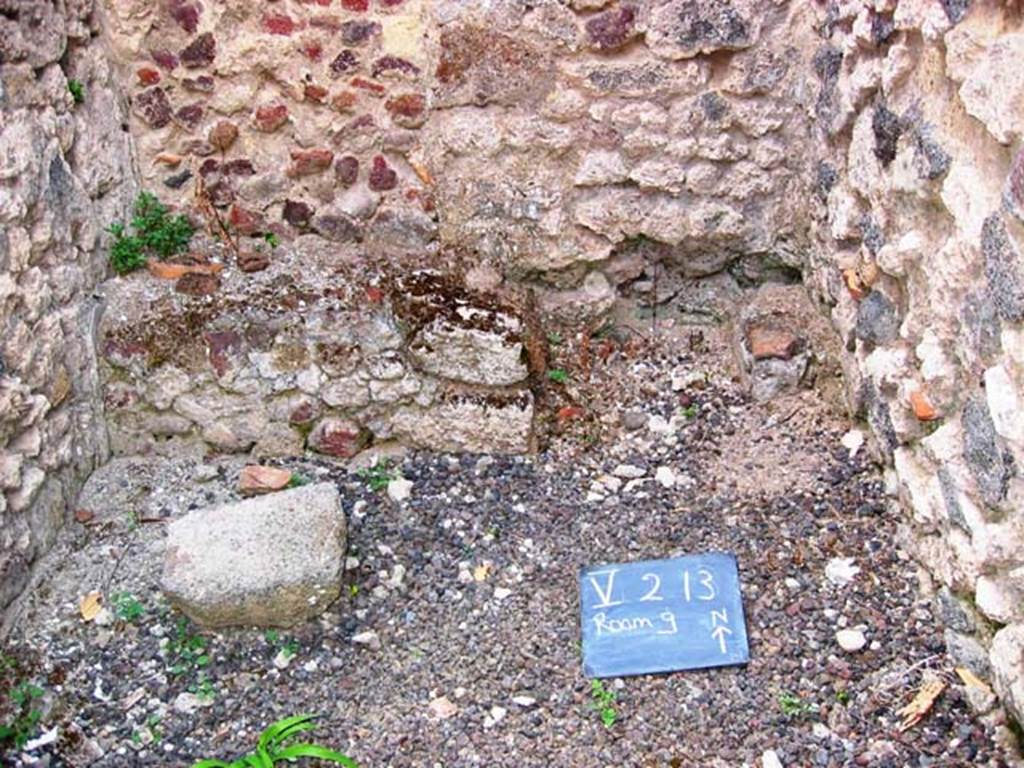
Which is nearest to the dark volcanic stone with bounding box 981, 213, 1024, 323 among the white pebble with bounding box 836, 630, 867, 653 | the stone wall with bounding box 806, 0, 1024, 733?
the stone wall with bounding box 806, 0, 1024, 733

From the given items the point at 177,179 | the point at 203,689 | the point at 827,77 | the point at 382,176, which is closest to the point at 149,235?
the point at 177,179

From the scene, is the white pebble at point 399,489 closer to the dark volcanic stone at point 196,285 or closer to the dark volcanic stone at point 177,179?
the dark volcanic stone at point 196,285

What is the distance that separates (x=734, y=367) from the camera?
3.35m

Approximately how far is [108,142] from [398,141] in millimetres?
794

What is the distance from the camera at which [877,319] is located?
2799 millimetres

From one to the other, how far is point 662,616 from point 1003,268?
1.05 metres

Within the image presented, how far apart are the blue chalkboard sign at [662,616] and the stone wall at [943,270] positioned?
1.47 ft

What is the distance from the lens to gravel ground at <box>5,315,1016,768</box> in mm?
2408

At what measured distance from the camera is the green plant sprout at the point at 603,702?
2439 mm

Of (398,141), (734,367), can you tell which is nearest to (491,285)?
Answer: (398,141)

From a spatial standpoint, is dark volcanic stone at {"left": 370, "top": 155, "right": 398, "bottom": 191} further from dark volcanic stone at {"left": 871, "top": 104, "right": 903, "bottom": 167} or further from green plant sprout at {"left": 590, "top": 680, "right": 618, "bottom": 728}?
green plant sprout at {"left": 590, "top": 680, "right": 618, "bottom": 728}

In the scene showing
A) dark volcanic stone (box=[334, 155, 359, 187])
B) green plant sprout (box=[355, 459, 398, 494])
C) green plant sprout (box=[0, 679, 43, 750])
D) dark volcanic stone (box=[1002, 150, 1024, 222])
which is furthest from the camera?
dark volcanic stone (box=[334, 155, 359, 187])

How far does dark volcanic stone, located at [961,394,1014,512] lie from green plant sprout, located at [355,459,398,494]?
1470 mm

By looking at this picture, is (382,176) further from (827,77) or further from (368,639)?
(368,639)
